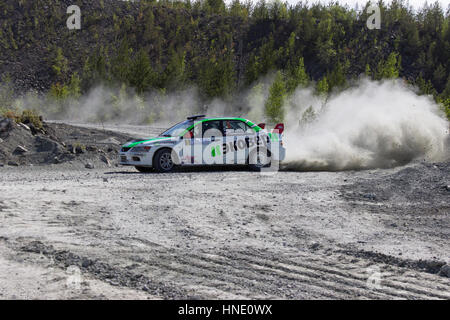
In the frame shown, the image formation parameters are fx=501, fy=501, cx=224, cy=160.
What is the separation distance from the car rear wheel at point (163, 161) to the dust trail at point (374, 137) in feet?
12.6

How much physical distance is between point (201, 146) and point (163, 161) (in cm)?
108

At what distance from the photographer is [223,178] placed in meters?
12.3

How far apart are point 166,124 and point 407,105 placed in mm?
34069

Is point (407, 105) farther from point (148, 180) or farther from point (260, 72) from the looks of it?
point (260, 72)

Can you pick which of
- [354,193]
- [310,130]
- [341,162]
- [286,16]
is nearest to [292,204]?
[354,193]

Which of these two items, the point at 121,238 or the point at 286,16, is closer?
the point at 121,238

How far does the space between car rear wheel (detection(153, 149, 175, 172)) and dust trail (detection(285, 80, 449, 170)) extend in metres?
3.83

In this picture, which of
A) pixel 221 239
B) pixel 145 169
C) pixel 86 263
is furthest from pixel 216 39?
pixel 86 263

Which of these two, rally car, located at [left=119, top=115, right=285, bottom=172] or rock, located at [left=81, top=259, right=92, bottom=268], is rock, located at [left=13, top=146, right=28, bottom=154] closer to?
rally car, located at [left=119, top=115, right=285, bottom=172]

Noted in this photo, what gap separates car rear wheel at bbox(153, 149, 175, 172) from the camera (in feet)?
43.4

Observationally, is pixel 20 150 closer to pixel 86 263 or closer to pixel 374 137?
pixel 374 137
